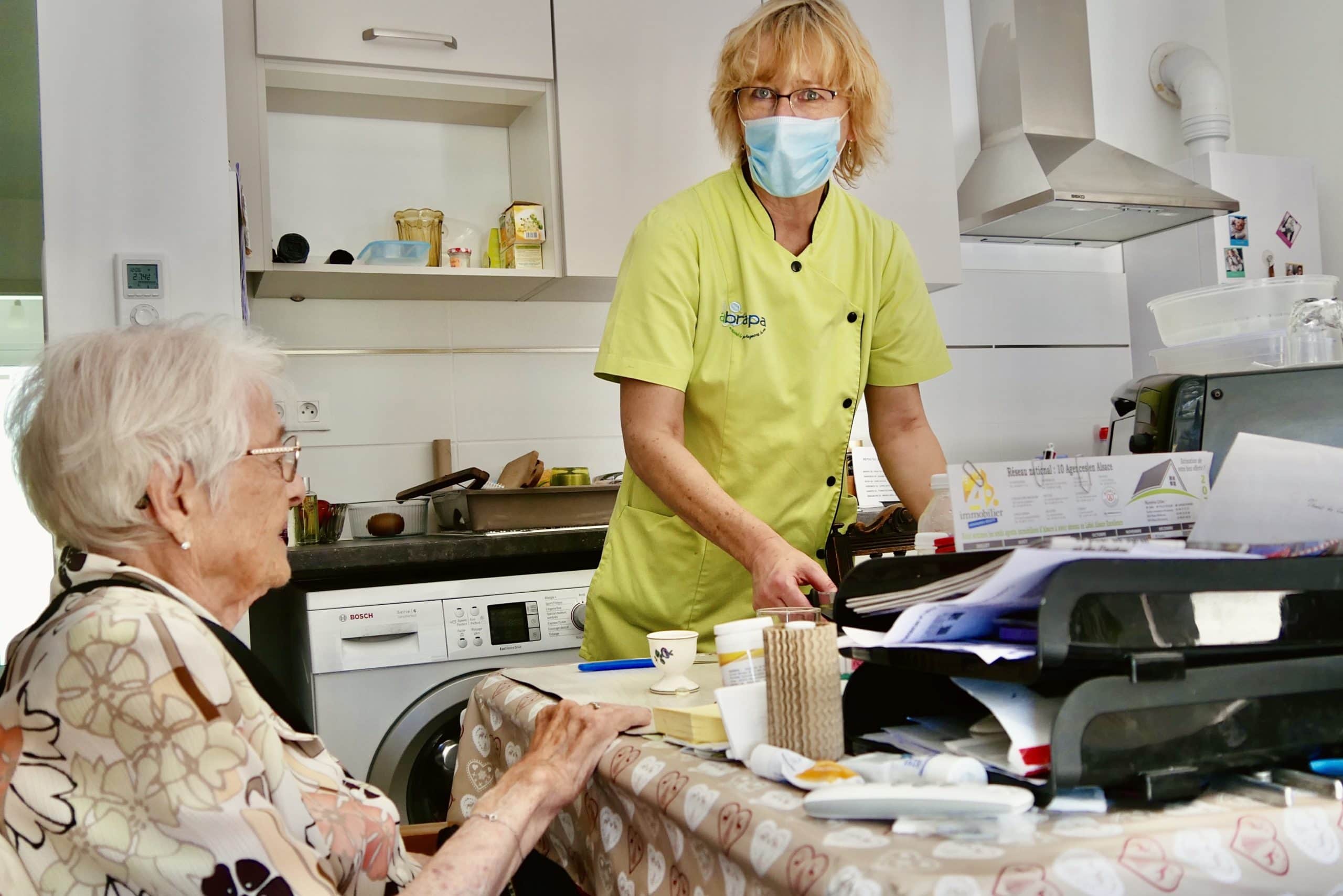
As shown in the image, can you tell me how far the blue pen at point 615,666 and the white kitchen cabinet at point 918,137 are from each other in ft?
6.91

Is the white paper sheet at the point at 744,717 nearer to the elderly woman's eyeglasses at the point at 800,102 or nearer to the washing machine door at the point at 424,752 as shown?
the elderly woman's eyeglasses at the point at 800,102

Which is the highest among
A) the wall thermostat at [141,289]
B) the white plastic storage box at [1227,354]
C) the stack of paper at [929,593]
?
the wall thermostat at [141,289]

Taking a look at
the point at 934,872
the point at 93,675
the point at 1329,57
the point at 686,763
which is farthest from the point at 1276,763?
the point at 1329,57

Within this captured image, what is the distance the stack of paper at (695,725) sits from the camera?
0.84 meters

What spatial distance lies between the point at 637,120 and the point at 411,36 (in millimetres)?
581

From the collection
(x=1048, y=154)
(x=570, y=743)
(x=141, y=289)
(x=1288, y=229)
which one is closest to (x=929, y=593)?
(x=570, y=743)

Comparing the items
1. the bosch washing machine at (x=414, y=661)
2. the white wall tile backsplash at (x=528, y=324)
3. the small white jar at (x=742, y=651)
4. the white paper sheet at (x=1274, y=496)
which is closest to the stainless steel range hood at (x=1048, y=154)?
the white wall tile backsplash at (x=528, y=324)

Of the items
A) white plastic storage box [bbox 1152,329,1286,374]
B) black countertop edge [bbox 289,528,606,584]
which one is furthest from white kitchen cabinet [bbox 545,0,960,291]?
white plastic storage box [bbox 1152,329,1286,374]

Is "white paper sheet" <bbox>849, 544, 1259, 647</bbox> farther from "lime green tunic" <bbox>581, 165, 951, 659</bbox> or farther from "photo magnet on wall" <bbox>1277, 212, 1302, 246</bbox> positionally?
"photo magnet on wall" <bbox>1277, 212, 1302, 246</bbox>

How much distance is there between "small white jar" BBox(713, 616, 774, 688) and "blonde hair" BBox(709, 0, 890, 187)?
0.89m

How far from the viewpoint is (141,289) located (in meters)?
2.13

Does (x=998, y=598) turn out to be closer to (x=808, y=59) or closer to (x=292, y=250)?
(x=808, y=59)

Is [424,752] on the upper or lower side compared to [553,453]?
lower

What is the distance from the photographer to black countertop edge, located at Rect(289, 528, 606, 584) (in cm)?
223
